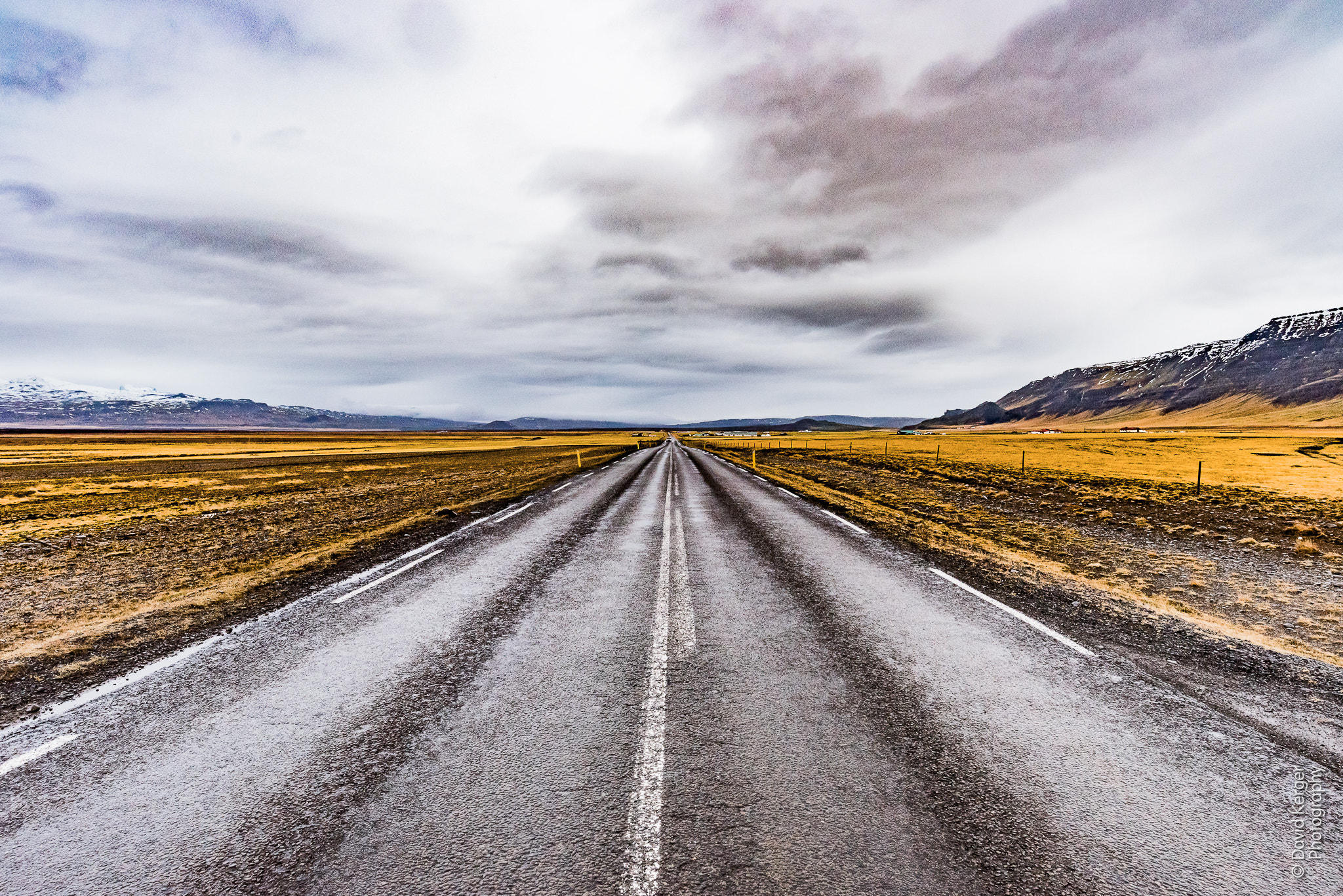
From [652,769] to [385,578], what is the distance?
682cm

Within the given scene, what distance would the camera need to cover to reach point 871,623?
22.6ft

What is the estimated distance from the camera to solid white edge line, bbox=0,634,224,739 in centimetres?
460

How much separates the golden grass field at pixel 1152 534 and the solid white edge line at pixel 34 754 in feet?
35.3

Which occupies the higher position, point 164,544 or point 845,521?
point 845,521

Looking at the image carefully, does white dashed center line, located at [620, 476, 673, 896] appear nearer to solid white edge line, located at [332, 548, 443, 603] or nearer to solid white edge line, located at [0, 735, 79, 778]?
solid white edge line, located at [0, 735, 79, 778]

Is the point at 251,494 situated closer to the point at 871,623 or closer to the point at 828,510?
the point at 828,510

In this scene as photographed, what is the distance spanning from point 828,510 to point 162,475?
38.2 m

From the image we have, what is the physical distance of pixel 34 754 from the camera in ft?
13.4

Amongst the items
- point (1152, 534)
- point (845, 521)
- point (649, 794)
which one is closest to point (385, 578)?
point (649, 794)

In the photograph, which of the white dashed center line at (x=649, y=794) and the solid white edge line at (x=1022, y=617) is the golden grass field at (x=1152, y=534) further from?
the white dashed center line at (x=649, y=794)

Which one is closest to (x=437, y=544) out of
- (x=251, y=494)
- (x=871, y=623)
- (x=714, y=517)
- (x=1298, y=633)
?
(x=714, y=517)

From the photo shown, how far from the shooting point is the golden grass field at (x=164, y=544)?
22.0 feet

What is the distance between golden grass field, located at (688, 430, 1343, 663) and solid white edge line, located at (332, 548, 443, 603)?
973 centimetres

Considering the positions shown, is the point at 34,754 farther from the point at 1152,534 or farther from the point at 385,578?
the point at 1152,534
